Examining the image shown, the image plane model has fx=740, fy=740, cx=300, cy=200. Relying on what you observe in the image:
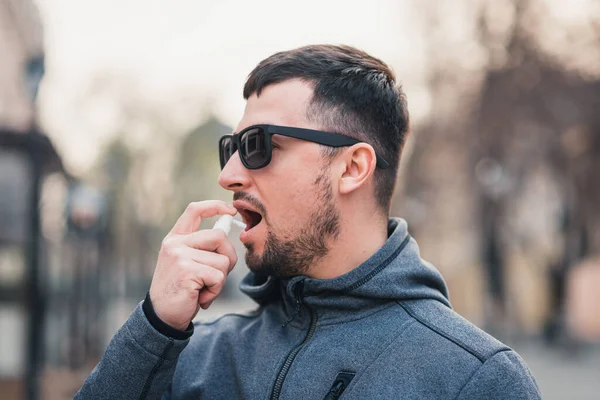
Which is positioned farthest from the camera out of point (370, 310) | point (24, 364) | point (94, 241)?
point (94, 241)

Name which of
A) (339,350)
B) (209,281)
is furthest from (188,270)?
(339,350)

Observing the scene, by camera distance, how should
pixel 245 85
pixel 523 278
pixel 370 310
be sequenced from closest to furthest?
1. pixel 370 310
2. pixel 245 85
3. pixel 523 278

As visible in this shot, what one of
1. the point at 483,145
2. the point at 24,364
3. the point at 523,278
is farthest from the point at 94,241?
the point at 523,278

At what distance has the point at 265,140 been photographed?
7.37ft

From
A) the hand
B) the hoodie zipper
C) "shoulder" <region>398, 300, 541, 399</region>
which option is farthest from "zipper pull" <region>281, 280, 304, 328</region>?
"shoulder" <region>398, 300, 541, 399</region>

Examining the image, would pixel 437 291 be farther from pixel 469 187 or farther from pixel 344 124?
pixel 469 187

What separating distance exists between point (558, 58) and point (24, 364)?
46.8ft

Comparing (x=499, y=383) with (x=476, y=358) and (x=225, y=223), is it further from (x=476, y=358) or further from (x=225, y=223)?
(x=225, y=223)

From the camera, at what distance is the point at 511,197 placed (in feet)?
63.5

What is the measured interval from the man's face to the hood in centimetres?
9

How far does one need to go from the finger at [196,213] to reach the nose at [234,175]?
0.10 meters

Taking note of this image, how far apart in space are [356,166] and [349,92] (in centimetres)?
24

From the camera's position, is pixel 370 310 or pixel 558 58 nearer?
pixel 370 310

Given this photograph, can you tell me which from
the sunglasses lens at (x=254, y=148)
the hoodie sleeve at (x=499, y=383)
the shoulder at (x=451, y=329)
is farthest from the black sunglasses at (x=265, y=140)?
the hoodie sleeve at (x=499, y=383)
